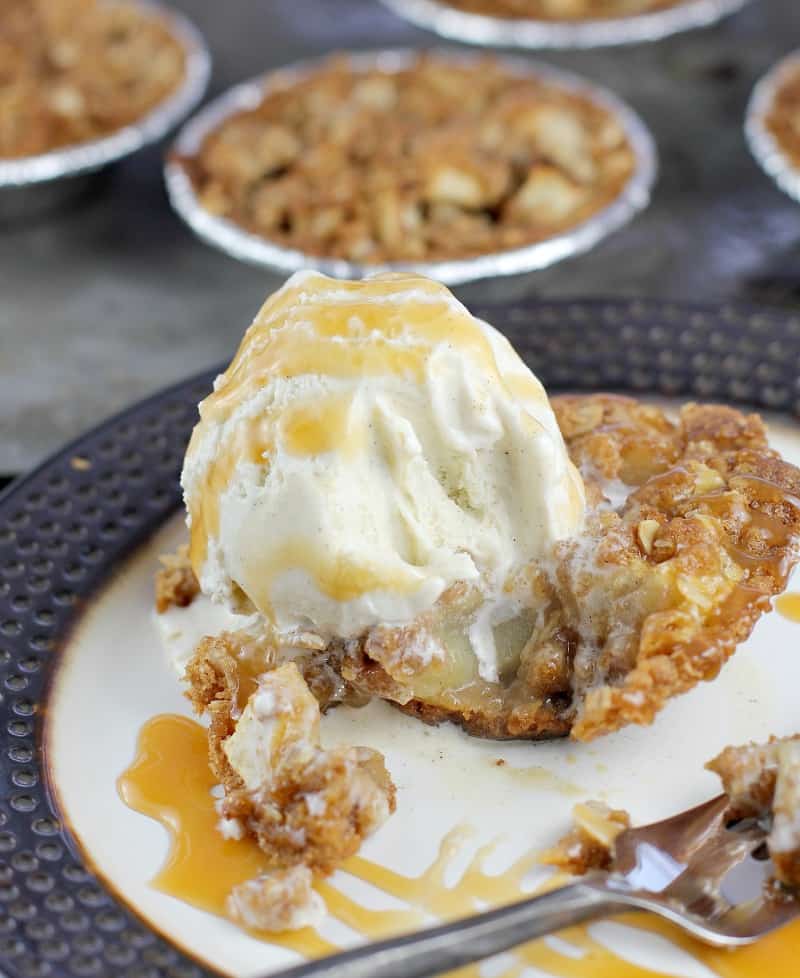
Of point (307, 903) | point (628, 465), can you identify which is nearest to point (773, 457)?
point (628, 465)

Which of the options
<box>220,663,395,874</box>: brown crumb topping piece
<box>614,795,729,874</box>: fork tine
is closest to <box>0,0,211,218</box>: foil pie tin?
<box>220,663,395,874</box>: brown crumb topping piece

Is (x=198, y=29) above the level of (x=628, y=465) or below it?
below

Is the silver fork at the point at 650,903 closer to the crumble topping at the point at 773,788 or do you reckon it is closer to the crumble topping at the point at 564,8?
the crumble topping at the point at 773,788

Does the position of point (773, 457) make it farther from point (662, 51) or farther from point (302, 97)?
point (662, 51)

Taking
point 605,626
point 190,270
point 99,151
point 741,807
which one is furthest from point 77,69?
point 741,807

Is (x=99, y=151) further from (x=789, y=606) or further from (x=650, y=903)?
(x=650, y=903)

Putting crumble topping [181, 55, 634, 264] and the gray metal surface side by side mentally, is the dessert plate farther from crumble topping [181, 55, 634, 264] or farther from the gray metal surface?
crumble topping [181, 55, 634, 264]

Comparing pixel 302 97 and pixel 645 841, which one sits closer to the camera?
pixel 645 841
